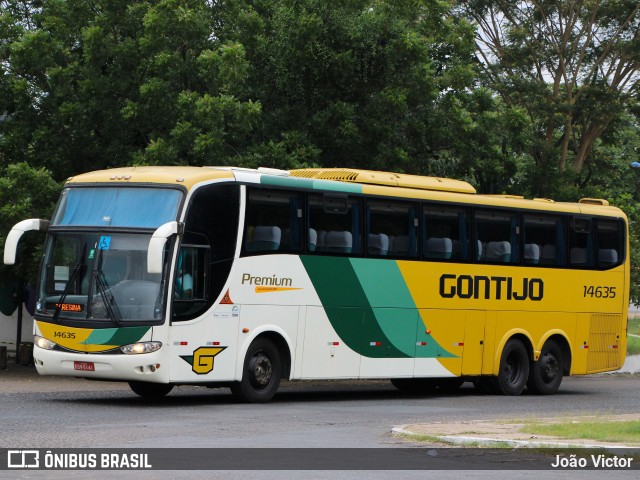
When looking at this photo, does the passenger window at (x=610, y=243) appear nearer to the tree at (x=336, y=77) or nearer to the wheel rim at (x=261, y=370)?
the tree at (x=336, y=77)

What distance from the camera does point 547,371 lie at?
26234mm

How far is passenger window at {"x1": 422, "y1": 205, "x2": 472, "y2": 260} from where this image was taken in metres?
23.5

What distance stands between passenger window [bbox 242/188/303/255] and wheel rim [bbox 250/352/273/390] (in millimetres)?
1610

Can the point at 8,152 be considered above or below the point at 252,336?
above

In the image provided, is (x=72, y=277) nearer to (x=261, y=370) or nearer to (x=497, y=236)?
(x=261, y=370)

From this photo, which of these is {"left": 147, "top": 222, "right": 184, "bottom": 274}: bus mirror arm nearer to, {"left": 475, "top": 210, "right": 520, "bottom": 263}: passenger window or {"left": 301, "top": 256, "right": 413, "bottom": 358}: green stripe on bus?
{"left": 301, "top": 256, "right": 413, "bottom": 358}: green stripe on bus

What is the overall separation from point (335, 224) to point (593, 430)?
288 inches

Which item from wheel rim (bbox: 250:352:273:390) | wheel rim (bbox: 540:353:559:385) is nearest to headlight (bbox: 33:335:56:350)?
wheel rim (bbox: 250:352:273:390)

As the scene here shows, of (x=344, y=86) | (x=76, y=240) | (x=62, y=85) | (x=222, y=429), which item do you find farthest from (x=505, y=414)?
(x=62, y=85)

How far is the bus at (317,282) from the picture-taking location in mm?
19000

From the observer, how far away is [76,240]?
1941 centimetres

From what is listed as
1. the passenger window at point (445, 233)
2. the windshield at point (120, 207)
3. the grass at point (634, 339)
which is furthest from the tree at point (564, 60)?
the windshield at point (120, 207)

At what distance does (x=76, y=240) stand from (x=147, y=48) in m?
9.40
